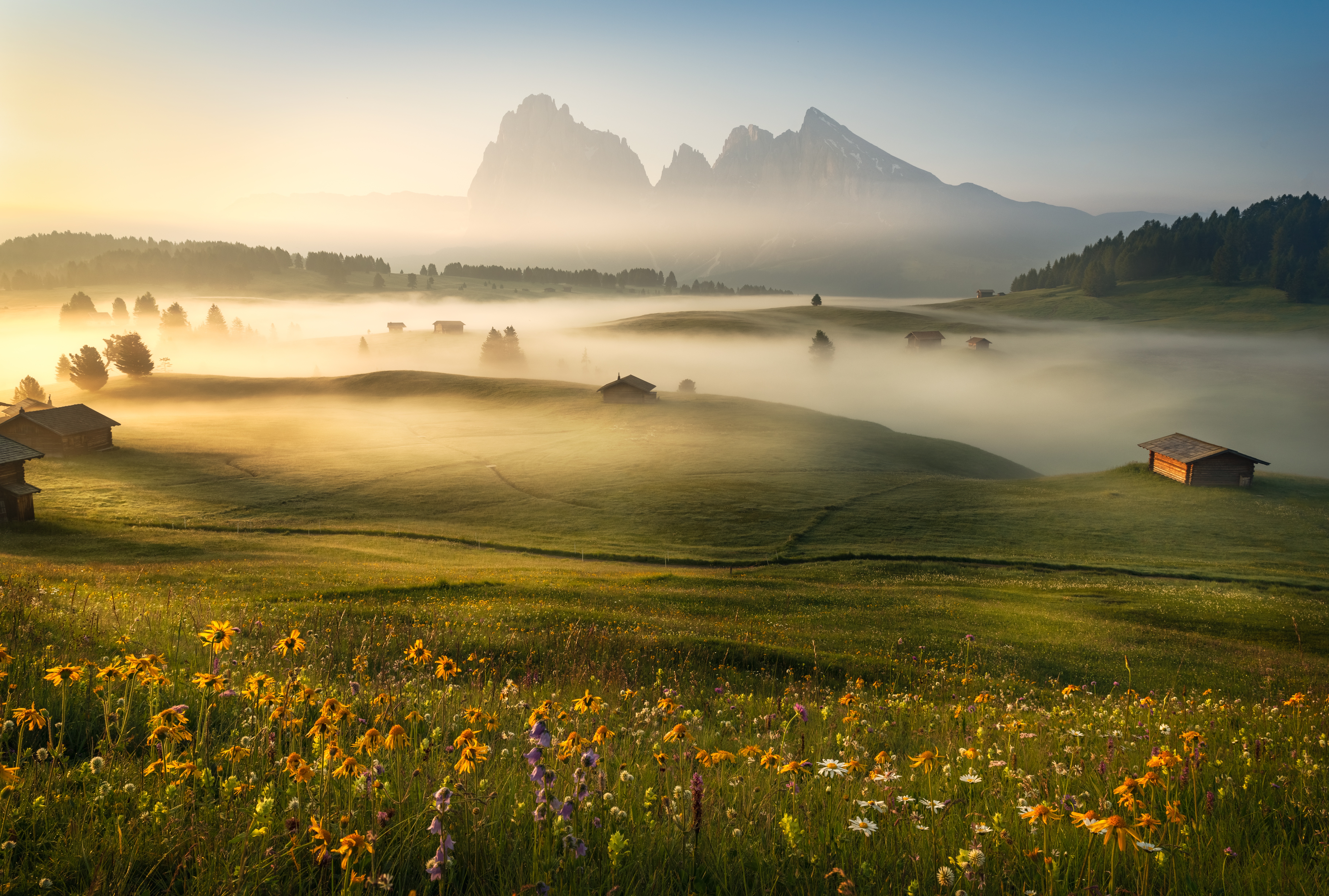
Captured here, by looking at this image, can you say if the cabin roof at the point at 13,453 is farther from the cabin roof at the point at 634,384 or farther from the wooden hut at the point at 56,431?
the cabin roof at the point at 634,384

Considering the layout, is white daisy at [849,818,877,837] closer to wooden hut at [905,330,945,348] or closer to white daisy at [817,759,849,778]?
white daisy at [817,759,849,778]

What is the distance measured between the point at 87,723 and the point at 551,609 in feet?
57.9

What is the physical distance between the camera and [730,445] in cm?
8644

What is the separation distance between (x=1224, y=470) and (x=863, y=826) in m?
83.2

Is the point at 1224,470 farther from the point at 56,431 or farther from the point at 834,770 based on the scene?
the point at 56,431

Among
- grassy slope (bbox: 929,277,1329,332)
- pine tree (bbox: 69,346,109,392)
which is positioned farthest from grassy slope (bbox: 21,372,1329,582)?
grassy slope (bbox: 929,277,1329,332)

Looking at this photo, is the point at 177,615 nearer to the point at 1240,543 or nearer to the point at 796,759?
the point at 796,759

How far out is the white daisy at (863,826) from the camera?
3518mm

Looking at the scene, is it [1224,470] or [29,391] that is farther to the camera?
[29,391]

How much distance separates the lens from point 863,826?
12.7 feet

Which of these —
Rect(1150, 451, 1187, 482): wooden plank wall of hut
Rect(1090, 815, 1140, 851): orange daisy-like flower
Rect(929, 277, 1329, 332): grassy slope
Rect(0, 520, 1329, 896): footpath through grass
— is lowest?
Rect(1150, 451, 1187, 482): wooden plank wall of hut

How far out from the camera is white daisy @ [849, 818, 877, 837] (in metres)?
3.52

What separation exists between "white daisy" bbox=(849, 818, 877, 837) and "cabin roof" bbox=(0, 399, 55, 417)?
9774 cm

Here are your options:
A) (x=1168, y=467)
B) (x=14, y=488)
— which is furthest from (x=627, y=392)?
(x=14, y=488)
